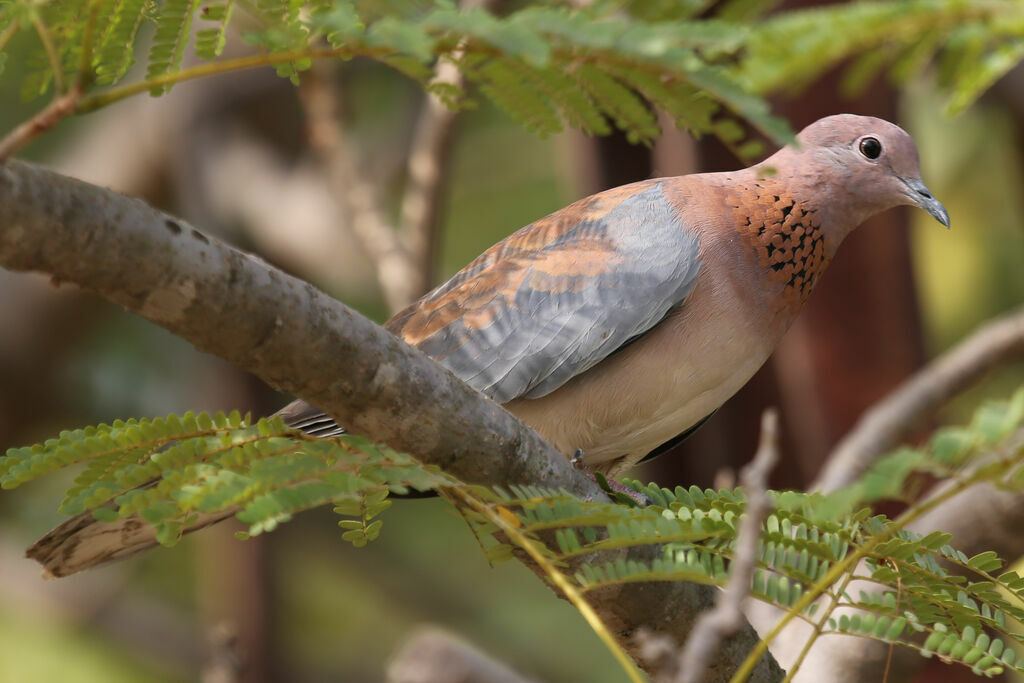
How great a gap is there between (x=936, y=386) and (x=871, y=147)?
1.65 meters

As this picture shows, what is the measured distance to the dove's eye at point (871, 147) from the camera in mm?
3264

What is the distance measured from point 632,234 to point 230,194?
12.7 ft

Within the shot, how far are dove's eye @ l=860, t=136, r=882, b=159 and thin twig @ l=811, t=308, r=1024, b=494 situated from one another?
58.5 inches

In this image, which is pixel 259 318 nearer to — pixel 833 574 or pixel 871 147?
pixel 833 574

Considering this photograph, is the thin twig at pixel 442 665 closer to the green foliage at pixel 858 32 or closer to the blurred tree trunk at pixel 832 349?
the green foliage at pixel 858 32

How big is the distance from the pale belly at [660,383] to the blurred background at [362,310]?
2.01 metres

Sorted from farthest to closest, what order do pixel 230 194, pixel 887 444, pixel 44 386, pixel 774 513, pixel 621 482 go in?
pixel 44 386 < pixel 230 194 < pixel 887 444 < pixel 621 482 < pixel 774 513

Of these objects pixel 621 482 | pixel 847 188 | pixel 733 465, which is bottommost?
pixel 733 465

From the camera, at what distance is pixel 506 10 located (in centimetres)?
575

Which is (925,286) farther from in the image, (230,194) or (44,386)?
(44,386)

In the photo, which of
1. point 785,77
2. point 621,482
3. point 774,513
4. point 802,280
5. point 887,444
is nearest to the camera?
point 785,77

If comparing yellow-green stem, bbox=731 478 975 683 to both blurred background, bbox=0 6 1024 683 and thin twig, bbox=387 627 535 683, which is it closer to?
thin twig, bbox=387 627 535 683

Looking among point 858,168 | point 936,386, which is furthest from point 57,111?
point 936,386

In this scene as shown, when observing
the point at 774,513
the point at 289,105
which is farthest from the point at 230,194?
the point at 774,513
